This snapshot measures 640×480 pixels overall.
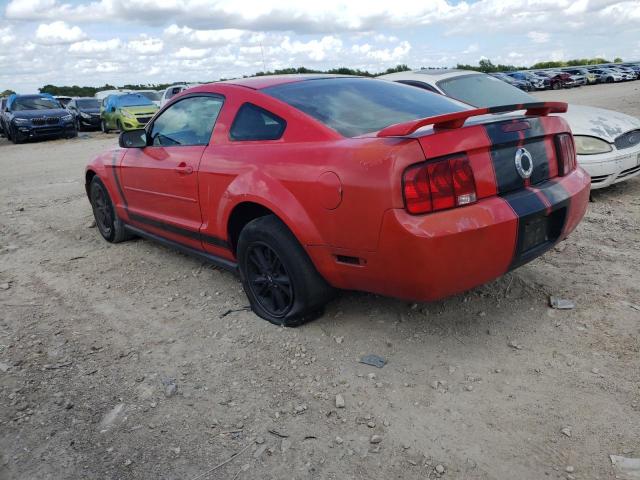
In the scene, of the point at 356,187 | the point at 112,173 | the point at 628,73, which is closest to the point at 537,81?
the point at 628,73

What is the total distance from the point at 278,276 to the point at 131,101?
18313 mm

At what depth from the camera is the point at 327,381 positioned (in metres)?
2.86

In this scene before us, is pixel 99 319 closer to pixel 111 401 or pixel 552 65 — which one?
pixel 111 401

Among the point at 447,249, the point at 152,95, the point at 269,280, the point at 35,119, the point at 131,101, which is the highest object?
the point at 152,95

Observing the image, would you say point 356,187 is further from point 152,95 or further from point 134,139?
point 152,95

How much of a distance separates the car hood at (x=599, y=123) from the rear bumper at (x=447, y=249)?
319 centimetres

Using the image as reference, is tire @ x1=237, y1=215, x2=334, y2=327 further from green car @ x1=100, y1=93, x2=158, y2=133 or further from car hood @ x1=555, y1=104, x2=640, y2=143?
green car @ x1=100, y1=93, x2=158, y2=133

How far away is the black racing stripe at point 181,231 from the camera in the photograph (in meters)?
3.76

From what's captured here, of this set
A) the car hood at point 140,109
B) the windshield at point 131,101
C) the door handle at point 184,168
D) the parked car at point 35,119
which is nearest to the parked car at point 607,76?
the windshield at point 131,101

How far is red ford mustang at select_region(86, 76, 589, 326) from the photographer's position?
2592 mm

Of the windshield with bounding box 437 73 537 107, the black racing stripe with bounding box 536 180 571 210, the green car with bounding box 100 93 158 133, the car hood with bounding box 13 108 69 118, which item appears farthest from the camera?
the green car with bounding box 100 93 158 133

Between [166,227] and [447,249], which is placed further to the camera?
[166,227]

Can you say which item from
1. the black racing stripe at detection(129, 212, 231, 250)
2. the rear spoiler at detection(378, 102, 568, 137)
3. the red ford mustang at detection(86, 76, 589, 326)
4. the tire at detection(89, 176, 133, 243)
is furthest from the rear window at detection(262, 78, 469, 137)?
the tire at detection(89, 176, 133, 243)

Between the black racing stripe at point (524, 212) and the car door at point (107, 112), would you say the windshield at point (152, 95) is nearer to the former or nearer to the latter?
the car door at point (107, 112)
